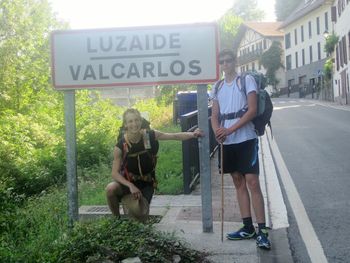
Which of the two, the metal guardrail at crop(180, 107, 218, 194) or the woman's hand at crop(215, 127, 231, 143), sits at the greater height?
the woman's hand at crop(215, 127, 231, 143)

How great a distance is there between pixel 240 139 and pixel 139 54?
126cm

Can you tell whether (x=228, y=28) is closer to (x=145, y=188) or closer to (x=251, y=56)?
(x=251, y=56)

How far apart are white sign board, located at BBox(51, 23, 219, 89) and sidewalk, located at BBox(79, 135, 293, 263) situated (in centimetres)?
150

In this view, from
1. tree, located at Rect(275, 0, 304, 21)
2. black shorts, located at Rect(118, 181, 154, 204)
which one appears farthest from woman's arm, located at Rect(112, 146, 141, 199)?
tree, located at Rect(275, 0, 304, 21)

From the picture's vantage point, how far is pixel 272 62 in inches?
2876

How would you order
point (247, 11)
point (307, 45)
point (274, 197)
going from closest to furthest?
point (274, 197) < point (307, 45) < point (247, 11)

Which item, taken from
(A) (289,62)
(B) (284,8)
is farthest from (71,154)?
(B) (284,8)

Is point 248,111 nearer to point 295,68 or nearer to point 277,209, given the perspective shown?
point 277,209

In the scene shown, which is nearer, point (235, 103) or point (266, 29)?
point (235, 103)

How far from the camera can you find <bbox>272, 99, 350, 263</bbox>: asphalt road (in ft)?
17.5

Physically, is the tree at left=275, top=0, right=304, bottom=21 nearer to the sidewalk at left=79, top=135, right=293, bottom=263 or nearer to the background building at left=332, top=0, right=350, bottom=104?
the background building at left=332, top=0, right=350, bottom=104

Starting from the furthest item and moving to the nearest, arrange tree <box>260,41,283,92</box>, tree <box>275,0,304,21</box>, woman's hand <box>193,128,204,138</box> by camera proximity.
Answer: tree <box>275,0,304,21</box>, tree <box>260,41,283,92</box>, woman's hand <box>193,128,204,138</box>

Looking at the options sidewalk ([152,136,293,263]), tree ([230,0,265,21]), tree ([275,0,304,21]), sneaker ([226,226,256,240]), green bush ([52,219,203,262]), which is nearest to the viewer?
green bush ([52,219,203,262])

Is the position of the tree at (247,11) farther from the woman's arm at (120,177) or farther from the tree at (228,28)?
the woman's arm at (120,177)
